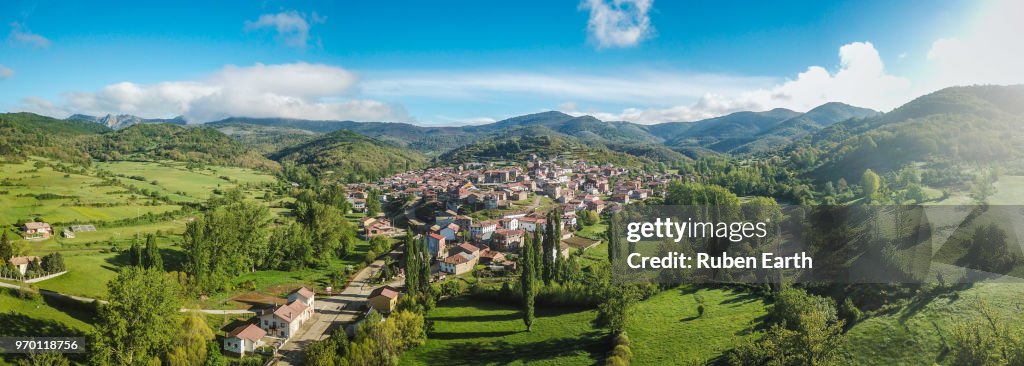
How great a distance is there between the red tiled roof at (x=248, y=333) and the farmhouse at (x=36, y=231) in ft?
122

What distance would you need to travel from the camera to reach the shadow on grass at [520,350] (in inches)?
1331

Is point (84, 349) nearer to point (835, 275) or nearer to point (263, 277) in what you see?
point (263, 277)

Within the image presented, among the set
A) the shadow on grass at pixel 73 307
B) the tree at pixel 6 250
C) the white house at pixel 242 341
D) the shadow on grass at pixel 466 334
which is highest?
the tree at pixel 6 250

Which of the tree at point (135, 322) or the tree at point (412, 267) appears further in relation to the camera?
the tree at point (412, 267)

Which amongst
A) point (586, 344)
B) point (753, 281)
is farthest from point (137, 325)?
point (753, 281)

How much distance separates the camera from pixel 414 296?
139ft

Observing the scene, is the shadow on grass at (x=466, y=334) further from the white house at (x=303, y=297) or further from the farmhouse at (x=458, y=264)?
the farmhouse at (x=458, y=264)

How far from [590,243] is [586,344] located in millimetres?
32895

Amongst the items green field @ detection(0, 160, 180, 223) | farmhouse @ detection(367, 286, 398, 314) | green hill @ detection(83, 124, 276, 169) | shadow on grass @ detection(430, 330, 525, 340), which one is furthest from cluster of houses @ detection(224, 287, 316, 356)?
green hill @ detection(83, 124, 276, 169)

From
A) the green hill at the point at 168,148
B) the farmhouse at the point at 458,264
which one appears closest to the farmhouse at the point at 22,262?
the farmhouse at the point at 458,264

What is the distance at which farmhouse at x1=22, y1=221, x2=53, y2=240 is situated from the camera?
54.5m

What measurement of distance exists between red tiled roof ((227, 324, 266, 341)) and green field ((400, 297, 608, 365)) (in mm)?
11448

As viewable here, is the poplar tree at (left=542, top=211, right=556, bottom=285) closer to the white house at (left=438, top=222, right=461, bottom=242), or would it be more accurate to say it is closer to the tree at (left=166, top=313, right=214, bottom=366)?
the white house at (left=438, top=222, right=461, bottom=242)

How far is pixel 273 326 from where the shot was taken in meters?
39.3
